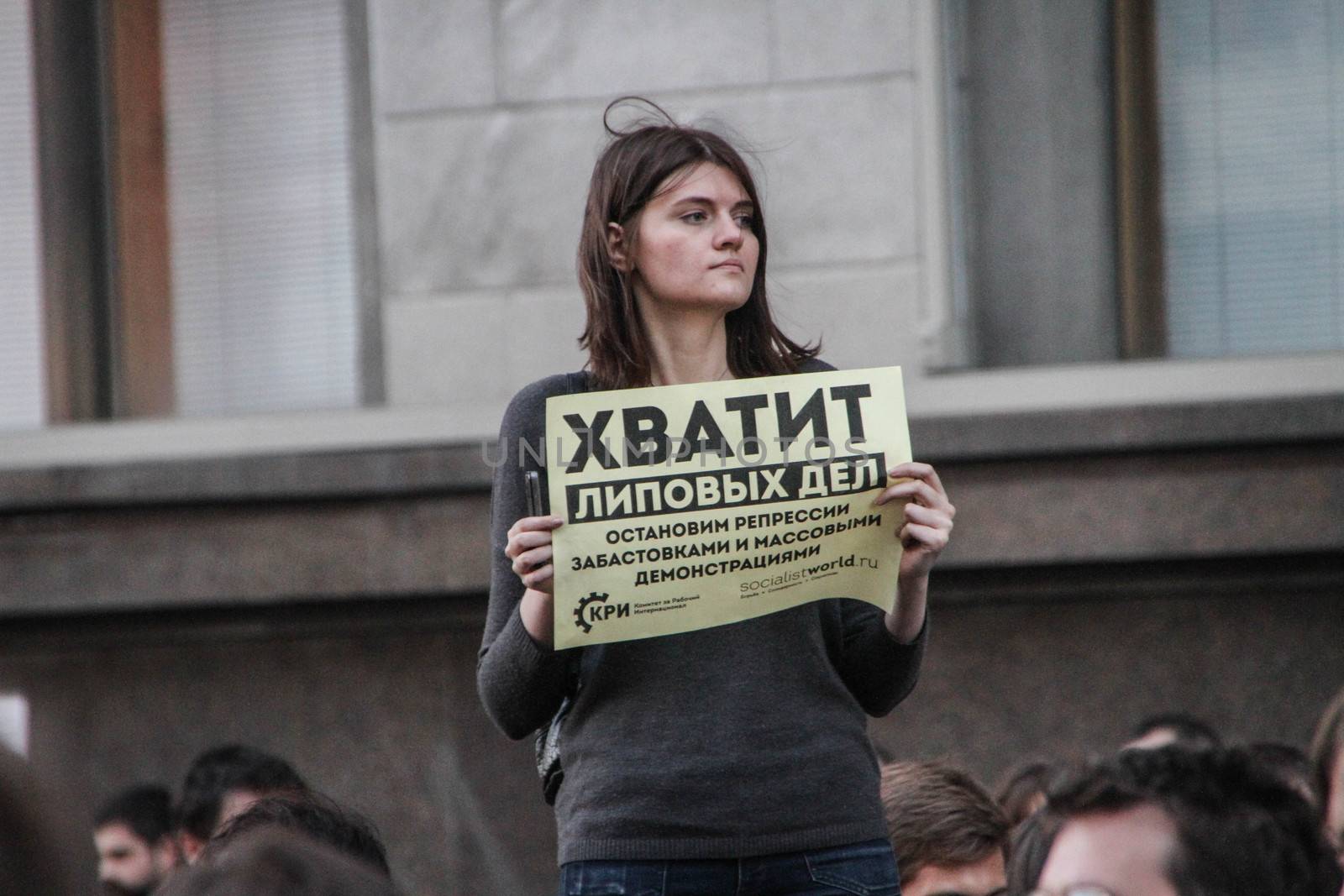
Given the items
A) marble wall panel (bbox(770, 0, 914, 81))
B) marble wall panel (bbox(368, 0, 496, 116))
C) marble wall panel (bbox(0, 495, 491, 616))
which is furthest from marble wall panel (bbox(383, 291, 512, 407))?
marble wall panel (bbox(770, 0, 914, 81))

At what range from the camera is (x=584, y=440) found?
2.83 m

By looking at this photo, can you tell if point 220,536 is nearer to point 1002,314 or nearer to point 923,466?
point 1002,314

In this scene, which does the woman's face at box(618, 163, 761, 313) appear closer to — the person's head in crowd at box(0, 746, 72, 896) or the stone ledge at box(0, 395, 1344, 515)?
the person's head in crowd at box(0, 746, 72, 896)

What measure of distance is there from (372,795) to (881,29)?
3742mm

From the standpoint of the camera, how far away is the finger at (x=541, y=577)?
109 inches

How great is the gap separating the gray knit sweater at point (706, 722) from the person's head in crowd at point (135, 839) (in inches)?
148

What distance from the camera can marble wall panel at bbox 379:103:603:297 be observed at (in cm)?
732

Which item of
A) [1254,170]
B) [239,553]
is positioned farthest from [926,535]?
[1254,170]

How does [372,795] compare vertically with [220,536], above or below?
below

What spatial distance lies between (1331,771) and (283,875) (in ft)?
11.0

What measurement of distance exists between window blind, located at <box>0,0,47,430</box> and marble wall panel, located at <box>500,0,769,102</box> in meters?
2.39

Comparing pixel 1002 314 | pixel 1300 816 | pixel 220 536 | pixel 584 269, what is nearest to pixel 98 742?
pixel 220 536

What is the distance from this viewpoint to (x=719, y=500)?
288cm

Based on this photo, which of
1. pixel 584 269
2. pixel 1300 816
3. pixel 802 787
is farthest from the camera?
pixel 584 269
